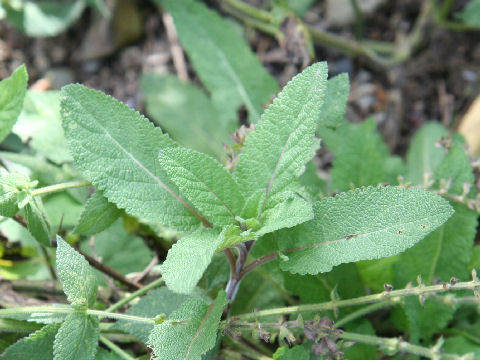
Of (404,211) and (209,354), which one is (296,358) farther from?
(404,211)

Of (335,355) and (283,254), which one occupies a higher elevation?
(283,254)

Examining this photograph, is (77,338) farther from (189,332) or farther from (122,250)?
(122,250)

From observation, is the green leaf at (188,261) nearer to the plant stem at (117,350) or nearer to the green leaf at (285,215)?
the green leaf at (285,215)

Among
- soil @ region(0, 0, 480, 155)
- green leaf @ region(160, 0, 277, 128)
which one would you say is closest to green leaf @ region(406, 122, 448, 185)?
soil @ region(0, 0, 480, 155)

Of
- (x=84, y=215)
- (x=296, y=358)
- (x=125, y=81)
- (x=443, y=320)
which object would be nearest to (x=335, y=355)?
(x=296, y=358)

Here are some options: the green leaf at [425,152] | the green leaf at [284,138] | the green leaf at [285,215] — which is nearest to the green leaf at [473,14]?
the green leaf at [425,152]

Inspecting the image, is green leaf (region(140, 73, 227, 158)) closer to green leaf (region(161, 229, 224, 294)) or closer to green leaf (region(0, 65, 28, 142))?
green leaf (region(0, 65, 28, 142))
